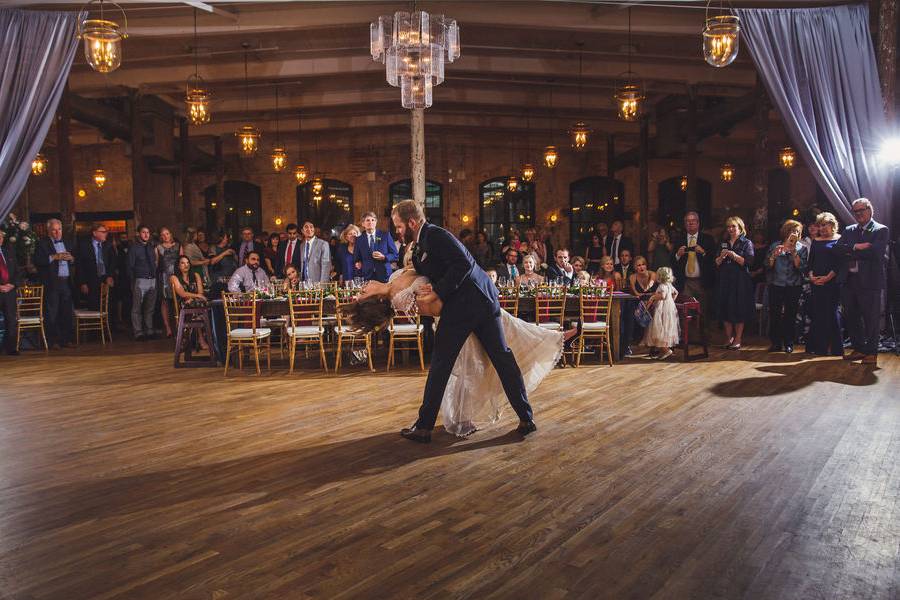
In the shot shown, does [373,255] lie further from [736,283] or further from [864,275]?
[864,275]

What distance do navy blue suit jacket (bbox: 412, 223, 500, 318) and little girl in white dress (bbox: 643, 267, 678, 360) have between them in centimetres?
404

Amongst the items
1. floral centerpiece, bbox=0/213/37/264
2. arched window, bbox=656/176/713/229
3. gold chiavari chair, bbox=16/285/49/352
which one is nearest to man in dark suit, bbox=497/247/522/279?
gold chiavari chair, bbox=16/285/49/352

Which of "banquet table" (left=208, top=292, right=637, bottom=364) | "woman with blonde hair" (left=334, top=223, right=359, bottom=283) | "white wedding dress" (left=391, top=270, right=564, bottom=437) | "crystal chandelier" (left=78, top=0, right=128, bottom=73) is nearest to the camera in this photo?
"white wedding dress" (left=391, top=270, right=564, bottom=437)

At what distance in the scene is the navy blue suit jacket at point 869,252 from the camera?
6.88m

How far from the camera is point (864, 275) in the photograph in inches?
276

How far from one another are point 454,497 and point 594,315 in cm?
444

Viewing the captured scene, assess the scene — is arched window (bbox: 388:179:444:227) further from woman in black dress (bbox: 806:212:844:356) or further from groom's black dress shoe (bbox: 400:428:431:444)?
groom's black dress shoe (bbox: 400:428:431:444)

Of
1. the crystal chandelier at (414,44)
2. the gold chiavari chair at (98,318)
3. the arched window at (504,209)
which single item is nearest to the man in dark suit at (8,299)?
the gold chiavari chair at (98,318)

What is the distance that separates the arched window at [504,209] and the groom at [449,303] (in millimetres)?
16113

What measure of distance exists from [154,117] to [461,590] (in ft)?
51.3

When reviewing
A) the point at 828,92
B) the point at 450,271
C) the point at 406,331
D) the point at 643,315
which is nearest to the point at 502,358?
the point at 450,271

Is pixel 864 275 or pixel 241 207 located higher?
pixel 241 207

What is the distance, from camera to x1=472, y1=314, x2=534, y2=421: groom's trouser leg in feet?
14.4

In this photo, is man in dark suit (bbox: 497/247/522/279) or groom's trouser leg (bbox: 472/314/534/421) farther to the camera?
man in dark suit (bbox: 497/247/522/279)
